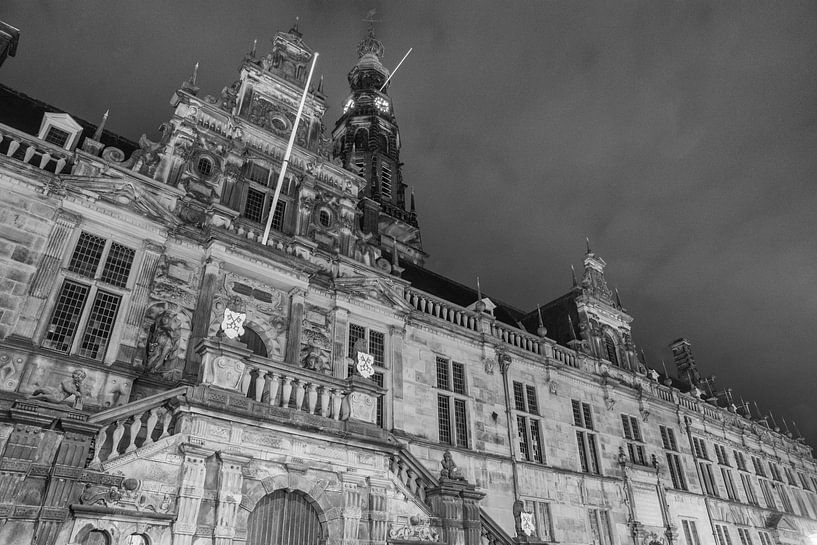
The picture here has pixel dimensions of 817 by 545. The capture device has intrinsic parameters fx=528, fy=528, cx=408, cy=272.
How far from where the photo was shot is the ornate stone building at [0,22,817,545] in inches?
364

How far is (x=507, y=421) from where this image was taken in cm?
2055

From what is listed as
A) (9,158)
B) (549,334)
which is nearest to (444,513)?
(9,158)

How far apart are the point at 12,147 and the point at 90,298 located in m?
4.38

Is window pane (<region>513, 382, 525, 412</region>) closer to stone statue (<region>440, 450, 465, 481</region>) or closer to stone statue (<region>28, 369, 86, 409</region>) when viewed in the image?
stone statue (<region>440, 450, 465, 481</region>)

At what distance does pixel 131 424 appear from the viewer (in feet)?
30.3

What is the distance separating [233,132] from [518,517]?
15.5 meters

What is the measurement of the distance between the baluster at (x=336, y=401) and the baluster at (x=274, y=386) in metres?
1.30

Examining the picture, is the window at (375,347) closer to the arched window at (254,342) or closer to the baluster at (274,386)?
the arched window at (254,342)

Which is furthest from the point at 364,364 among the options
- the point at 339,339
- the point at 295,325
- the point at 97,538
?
the point at 97,538

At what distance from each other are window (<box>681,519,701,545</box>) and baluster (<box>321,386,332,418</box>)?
23.0 meters

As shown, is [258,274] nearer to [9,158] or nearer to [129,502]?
[9,158]

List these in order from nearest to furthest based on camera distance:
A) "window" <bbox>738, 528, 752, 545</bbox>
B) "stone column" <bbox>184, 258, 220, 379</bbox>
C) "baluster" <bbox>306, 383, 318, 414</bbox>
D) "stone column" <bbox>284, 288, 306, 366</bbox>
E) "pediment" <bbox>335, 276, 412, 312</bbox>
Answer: "baluster" <bbox>306, 383, 318, 414</bbox>, "stone column" <bbox>184, 258, 220, 379</bbox>, "stone column" <bbox>284, 288, 306, 366</bbox>, "pediment" <bbox>335, 276, 412, 312</bbox>, "window" <bbox>738, 528, 752, 545</bbox>

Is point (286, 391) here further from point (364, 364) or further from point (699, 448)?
point (699, 448)

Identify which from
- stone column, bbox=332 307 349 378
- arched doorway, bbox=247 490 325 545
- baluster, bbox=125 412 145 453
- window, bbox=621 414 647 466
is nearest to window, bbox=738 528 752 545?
window, bbox=621 414 647 466
